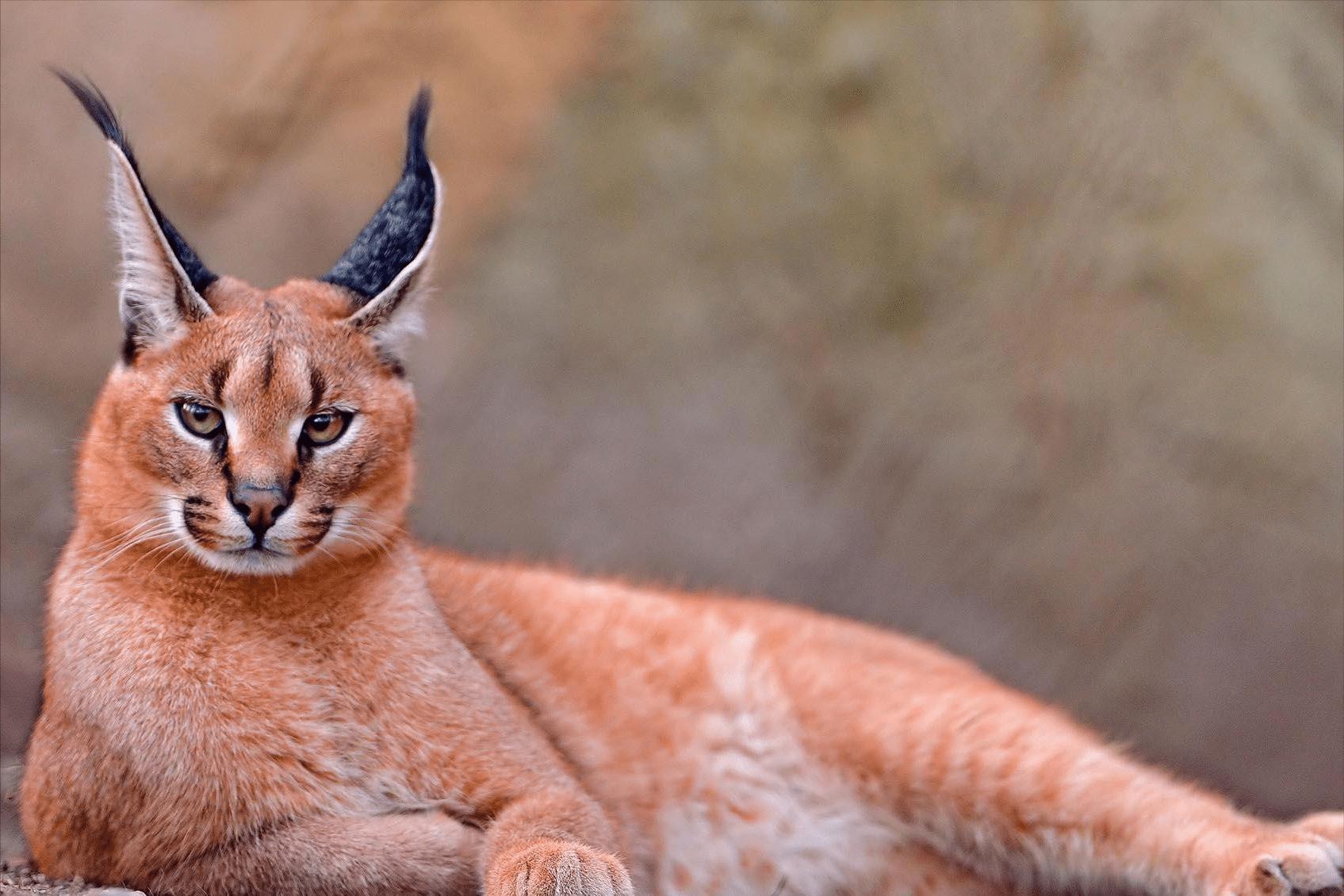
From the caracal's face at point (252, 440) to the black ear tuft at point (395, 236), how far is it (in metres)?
0.21

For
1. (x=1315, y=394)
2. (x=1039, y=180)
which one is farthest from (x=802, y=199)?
(x=1315, y=394)

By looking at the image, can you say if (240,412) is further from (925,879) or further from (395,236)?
(925,879)

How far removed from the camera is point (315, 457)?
→ 10.7 feet

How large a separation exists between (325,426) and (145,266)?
585 mm

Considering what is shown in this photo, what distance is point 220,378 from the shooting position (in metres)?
3.18

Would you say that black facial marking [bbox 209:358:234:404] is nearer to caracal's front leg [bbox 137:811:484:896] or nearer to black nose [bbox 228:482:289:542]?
black nose [bbox 228:482:289:542]

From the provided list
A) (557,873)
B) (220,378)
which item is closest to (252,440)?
(220,378)

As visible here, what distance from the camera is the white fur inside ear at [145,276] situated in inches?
124

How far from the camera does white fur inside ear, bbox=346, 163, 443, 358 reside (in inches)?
136

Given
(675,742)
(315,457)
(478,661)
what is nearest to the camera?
(315,457)

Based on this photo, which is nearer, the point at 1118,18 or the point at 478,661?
the point at 478,661

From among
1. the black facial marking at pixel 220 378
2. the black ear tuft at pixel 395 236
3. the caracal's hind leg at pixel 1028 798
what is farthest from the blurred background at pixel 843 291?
the black facial marking at pixel 220 378

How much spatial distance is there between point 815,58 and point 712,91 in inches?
18.8

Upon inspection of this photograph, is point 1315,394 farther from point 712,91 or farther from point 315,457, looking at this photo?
point 315,457
